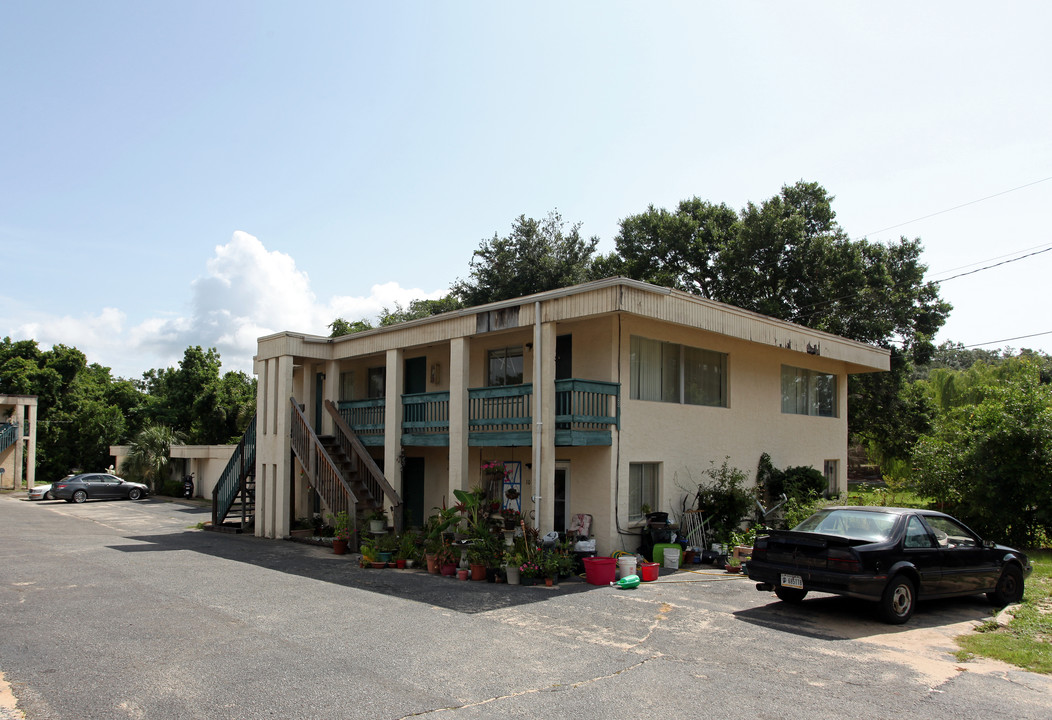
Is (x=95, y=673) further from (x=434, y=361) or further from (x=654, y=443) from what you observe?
(x=434, y=361)

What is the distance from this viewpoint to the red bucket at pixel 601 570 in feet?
38.5

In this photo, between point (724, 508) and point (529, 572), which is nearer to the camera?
point (529, 572)

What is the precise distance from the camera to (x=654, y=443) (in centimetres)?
1466

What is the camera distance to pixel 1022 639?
8.27 m

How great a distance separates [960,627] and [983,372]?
4051 centimetres

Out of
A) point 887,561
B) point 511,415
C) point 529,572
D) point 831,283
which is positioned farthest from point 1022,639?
point 831,283

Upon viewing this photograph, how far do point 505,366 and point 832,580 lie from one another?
359 inches

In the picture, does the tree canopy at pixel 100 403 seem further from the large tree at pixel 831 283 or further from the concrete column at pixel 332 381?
the large tree at pixel 831 283

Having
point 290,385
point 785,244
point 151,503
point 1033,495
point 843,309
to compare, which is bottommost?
point 151,503

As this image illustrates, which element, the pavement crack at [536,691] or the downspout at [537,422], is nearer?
the pavement crack at [536,691]

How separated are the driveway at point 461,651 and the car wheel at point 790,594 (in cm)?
15

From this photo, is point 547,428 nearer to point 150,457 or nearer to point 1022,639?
point 1022,639

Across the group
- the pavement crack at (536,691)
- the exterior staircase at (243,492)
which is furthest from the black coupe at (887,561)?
the exterior staircase at (243,492)

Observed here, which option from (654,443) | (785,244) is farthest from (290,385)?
(785,244)
